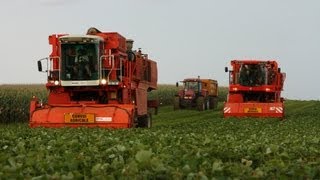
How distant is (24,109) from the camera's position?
39.8m

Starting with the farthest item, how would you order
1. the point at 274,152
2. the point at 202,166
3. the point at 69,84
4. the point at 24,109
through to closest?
the point at 24,109
the point at 69,84
the point at 274,152
the point at 202,166

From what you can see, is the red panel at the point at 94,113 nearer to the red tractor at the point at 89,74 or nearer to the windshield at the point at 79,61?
the red tractor at the point at 89,74

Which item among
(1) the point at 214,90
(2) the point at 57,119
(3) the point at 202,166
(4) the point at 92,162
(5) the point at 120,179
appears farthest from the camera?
(1) the point at 214,90

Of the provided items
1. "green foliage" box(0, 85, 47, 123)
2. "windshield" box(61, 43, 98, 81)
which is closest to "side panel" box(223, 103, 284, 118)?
"windshield" box(61, 43, 98, 81)

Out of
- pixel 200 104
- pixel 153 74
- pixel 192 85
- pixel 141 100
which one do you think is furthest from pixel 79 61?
pixel 192 85

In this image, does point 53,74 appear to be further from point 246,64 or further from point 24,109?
point 24,109

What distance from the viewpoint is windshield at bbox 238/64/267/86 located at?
34156mm

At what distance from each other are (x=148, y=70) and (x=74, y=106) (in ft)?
19.8

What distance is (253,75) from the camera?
34.4 m

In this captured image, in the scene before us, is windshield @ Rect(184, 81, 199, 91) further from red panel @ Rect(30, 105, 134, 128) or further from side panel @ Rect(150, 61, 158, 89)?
red panel @ Rect(30, 105, 134, 128)

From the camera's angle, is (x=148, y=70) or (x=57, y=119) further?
(x=148, y=70)

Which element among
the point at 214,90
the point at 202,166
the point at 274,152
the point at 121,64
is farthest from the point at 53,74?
the point at 214,90

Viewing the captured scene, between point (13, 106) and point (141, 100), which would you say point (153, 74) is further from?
point (13, 106)

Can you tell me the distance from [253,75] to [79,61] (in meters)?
14.0
